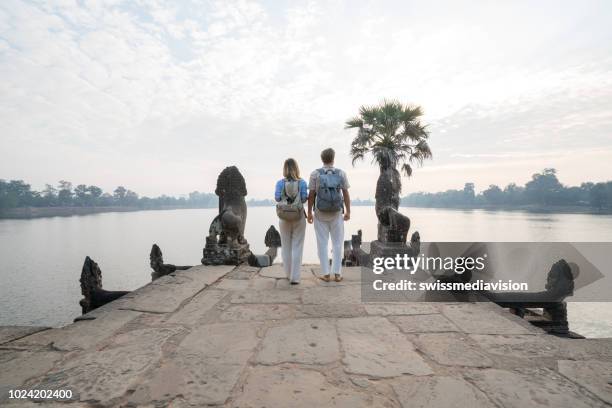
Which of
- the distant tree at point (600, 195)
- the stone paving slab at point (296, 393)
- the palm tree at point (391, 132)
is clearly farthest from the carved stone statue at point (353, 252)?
the distant tree at point (600, 195)

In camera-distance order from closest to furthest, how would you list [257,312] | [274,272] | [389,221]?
[257,312], [274,272], [389,221]

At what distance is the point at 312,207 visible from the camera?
13.8 ft

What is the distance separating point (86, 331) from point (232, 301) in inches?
51.9

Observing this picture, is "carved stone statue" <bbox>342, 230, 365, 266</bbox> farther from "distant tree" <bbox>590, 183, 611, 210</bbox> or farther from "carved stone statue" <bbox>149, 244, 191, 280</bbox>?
"distant tree" <bbox>590, 183, 611, 210</bbox>

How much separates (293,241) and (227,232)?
217 centimetres

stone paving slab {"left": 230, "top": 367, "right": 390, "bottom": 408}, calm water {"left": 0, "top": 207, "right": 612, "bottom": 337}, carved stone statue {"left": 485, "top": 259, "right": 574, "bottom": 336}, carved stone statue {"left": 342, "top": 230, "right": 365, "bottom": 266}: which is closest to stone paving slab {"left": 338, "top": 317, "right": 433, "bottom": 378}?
stone paving slab {"left": 230, "top": 367, "right": 390, "bottom": 408}

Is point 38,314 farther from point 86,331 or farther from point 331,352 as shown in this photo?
point 331,352

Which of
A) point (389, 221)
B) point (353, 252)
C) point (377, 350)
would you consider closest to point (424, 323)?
point (377, 350)

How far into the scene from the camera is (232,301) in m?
3.38

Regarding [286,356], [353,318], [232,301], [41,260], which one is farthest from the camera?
[41,260]

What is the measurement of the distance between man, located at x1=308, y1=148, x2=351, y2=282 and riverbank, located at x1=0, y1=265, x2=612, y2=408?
1.08 meters

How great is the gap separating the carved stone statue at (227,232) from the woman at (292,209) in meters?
1.89

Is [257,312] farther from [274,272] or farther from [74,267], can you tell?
[74,267]

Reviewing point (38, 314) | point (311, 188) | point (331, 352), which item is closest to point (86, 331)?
point (331, 352)
